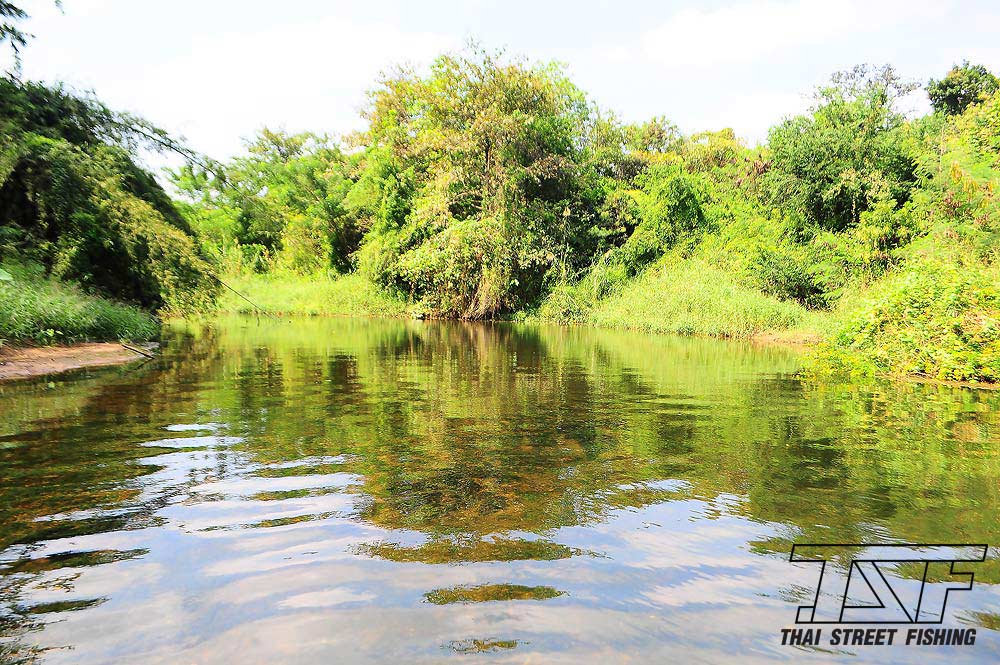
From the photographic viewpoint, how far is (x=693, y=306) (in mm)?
26906

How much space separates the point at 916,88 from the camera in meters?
31.6

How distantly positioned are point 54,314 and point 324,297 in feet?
96.1

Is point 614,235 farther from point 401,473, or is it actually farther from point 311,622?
point 311,622

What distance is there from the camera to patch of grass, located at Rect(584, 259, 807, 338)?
78.6 feet

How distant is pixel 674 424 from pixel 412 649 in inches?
239

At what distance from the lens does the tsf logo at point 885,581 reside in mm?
3541

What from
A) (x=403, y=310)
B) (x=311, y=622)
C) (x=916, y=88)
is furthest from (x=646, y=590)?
(x=403, y=310)

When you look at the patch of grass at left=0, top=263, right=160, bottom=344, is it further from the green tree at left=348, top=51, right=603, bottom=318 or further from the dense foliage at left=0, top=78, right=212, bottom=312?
the green tree at left=348, top=51, right=603, bottom=318

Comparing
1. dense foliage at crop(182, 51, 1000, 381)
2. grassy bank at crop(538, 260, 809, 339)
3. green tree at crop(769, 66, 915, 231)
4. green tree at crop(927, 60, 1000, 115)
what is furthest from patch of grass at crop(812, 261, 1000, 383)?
green tree at crop(927, 60, 1000, 115)

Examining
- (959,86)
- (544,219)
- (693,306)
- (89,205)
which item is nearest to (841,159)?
(693,306)

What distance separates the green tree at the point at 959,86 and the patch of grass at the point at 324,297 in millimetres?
33816

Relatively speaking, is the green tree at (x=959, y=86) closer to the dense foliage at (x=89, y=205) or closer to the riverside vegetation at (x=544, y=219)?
the riverside vegetation at (x=544, y=219)

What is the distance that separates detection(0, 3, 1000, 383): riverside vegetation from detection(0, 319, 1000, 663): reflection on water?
6467mm

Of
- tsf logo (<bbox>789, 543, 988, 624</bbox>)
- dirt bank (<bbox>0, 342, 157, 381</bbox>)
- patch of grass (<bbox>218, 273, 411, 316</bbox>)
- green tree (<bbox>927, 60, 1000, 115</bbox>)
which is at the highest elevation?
green tree (<bbox>927, 60, 1000, 115</bbox>)
